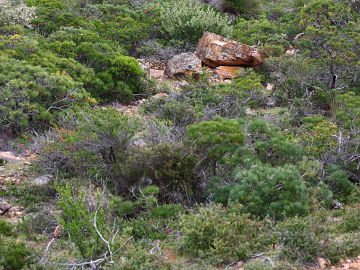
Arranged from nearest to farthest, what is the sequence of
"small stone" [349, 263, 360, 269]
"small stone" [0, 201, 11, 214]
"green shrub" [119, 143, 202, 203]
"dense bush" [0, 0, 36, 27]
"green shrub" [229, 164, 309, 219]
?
1. "small stone" [349, 263, 360, 269]
2. "green shrub" [229, 164, 309, 219]
3. "small stone" [0, 201, 11, 214]
4. "green shrub" [119, 143, 202, 203]
5. "dense bush" [0, 0, 36, 27]

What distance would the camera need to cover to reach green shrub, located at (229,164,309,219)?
576cm

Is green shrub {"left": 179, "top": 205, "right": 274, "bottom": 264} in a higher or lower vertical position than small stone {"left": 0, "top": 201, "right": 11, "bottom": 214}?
higher

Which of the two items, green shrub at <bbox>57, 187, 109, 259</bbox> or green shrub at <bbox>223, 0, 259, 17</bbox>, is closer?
green shrub at <bbox>57, 187, 109, 259</bbox>

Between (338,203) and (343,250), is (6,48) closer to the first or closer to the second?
(338,203)

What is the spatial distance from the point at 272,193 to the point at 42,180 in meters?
3.27

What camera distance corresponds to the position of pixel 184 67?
12.9m

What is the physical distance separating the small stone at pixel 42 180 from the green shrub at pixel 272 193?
8.86 ft

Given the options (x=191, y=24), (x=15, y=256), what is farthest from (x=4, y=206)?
(x=191, y=24)

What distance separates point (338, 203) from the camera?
659cm

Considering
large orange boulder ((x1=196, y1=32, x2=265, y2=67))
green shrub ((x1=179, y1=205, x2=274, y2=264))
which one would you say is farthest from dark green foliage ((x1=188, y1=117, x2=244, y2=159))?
large orange boulder ((x1=196, y1=32, x2=265, y2=67))

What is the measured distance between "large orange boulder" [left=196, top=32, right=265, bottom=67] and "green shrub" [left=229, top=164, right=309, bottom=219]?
7849 mm

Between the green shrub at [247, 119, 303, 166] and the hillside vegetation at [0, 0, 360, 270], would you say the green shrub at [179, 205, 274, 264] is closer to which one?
the hillside vegetation at [0, 0, 360, 270]

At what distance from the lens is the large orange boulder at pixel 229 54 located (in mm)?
13570

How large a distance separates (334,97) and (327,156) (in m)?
3.46
